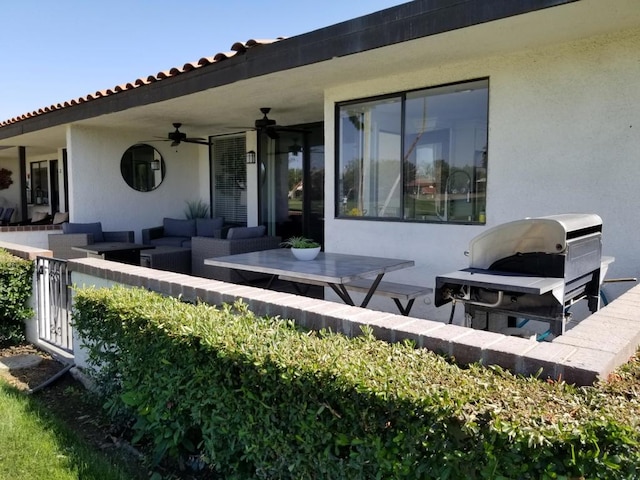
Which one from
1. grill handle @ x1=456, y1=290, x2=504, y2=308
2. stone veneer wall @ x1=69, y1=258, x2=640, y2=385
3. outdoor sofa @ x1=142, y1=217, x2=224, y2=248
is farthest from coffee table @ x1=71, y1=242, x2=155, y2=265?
grill handle @ x1=456, y1=290, x2=504, y2=308

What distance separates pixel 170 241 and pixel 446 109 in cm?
591

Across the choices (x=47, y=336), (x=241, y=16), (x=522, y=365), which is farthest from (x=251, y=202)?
(x=522, y=365)

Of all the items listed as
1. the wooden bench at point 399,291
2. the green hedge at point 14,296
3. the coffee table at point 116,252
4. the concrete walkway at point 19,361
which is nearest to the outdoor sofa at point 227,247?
the coffee table at point 116,252

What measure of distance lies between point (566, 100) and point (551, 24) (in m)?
0.83

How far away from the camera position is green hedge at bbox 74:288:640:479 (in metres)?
1.27

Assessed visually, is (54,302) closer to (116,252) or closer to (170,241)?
(116,252)

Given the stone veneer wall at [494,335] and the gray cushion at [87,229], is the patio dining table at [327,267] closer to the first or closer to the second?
the stone veneer wall at [494,335]

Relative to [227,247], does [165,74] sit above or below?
above

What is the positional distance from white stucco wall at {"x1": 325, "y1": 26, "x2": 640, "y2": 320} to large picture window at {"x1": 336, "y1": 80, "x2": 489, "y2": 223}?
15 centimetres

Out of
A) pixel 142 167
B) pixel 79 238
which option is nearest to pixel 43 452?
pixel 79 238

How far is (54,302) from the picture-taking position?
15.7 feet

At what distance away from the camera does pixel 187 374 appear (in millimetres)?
2312

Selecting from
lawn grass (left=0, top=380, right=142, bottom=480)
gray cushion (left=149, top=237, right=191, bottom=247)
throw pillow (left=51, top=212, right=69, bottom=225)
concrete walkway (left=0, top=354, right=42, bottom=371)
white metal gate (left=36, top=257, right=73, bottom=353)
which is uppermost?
throw pillow (left=51, top=212, right=69, bottom=225)

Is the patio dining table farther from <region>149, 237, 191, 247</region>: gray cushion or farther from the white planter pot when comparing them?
<region>149, 237, 191, 247</region>: gray cushion
